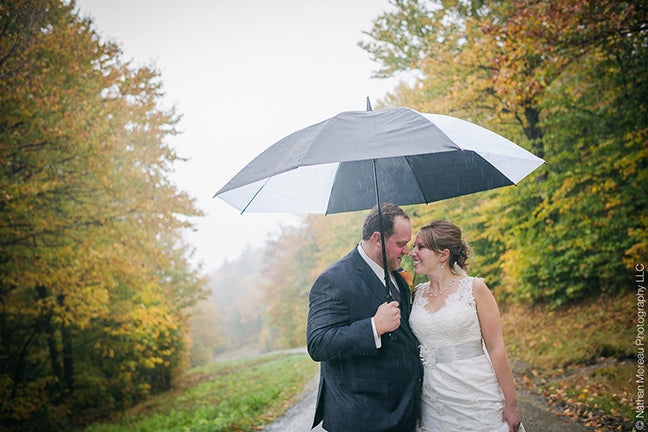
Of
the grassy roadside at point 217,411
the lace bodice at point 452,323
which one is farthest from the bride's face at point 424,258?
the grassy roadside at point 217,411

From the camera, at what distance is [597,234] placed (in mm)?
7883

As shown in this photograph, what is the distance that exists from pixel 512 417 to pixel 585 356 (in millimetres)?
5487

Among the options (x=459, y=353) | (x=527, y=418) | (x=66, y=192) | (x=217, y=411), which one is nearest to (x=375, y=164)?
(x=459, y=353)

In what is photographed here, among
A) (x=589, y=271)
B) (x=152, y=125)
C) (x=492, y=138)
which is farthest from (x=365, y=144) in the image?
(x=152, y=125)

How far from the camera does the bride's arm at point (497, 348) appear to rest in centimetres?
276

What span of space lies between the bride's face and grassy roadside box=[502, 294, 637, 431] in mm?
3383

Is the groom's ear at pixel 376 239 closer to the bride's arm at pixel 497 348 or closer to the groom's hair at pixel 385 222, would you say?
the groom's hair at pixel 385 222

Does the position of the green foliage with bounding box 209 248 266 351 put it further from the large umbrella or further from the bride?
the bride

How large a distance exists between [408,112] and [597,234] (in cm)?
740

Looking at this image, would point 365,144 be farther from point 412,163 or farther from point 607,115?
point 607,115

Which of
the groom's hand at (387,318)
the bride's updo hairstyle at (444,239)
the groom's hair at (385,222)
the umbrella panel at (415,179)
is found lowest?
the groom's hand at (387,318)

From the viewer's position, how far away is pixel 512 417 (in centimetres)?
274

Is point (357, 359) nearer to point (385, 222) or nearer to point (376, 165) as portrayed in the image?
point (385, 222)

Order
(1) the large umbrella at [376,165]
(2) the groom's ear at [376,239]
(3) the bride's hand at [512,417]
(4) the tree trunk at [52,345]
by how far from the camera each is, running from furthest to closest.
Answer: (4) the tree trunk at [52,345] < (2) the groom's ear at [376,239] < (3) the bride's hand at [512,417] < (1) the large umbrella at [376,165]
